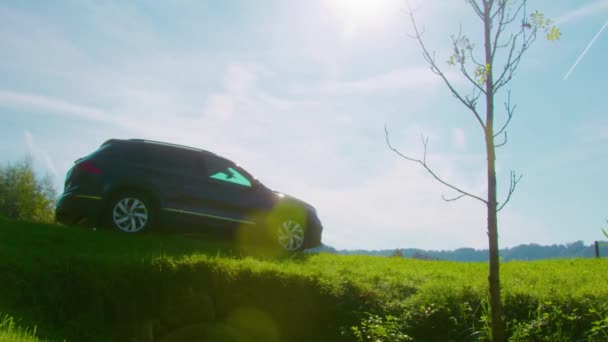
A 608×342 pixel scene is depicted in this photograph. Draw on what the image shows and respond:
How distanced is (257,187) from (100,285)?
4.88 meters

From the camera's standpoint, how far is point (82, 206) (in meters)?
11.3

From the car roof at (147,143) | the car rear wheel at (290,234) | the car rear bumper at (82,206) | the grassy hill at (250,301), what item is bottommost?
the grassy hill at (250,301)

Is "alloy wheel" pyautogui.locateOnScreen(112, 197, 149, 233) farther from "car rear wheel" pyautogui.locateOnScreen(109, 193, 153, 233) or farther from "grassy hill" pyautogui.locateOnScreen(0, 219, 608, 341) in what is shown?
"grassy hill" pyautogui.locateOnScreen(0, 219, 608, 341)

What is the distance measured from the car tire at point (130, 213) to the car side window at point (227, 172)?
5.19ft

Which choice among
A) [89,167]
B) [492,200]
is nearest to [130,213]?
[89,167]

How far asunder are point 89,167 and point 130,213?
4.06 ft

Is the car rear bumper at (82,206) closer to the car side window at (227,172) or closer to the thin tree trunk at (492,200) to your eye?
the car side window at (227,172)

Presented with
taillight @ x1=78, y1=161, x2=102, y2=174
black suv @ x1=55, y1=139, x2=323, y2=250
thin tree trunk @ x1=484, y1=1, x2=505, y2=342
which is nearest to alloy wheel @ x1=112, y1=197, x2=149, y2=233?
black suv @ x1=55, y1=139, x2=323, y2=250

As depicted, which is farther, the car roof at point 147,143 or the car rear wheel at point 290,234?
the car rear wheel at point 290,234

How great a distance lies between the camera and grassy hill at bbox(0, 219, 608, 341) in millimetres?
7855

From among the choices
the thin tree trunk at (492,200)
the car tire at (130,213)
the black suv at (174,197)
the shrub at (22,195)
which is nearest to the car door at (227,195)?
the black suv at (174,197)

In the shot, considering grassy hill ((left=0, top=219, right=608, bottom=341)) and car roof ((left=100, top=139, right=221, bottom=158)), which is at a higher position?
car roof ((left=100, top=139, right=221, bottom=158))

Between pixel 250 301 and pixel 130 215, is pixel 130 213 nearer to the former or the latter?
pixel 130 215

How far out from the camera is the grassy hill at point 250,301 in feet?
25.8
